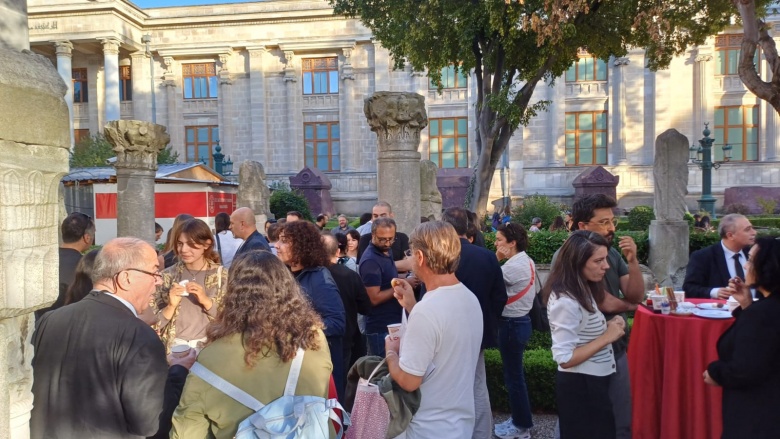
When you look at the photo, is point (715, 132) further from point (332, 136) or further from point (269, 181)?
point (269, 181)

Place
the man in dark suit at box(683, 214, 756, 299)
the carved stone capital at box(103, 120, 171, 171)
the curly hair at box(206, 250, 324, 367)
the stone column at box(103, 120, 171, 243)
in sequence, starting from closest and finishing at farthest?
1. the curly hair at box(206, 250, 324, 367)
2. the man in dark suit at box(683, 214, 756, 299)
3. the carved stone capital at box(103, 120, 171, 171)
4. the stone column at box(103, 120, 171, 243)

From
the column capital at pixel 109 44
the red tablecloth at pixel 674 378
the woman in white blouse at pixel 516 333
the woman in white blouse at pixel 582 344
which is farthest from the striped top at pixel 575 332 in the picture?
the column capital at pixel 109 44

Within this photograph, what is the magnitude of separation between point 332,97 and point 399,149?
26.2 metres

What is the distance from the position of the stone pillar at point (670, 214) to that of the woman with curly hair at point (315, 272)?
7972mm

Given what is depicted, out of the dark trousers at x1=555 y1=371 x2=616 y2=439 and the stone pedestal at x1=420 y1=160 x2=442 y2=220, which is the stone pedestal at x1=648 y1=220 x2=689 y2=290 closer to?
the stone pedestal at x1=420 y1=160 x2=442 y2=220

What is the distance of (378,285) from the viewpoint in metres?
4.74

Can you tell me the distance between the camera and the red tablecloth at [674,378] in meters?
3.93

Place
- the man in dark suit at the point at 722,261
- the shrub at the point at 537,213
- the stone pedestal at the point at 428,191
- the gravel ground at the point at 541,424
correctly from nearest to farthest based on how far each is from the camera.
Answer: the man in dark suit at the point at 722,261
the gravel ground at the point at 541,424
the stone pedestal at the point at 428,191
the shrub at the point at 537,213

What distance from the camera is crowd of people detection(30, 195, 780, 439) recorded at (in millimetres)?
2242

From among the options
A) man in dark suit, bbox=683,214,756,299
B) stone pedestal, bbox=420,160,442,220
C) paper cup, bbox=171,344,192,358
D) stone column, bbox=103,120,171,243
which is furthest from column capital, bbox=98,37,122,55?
paper cup, bbox=171,344,192,358

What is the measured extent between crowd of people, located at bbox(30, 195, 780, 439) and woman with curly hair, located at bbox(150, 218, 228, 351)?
0.5 inches

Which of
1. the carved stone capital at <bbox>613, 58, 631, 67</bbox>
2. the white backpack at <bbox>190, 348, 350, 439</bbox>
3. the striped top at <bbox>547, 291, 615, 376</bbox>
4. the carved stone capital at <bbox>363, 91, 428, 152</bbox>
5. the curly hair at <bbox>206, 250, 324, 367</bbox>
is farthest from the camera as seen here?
the carved stone capital at <bbox>613, 58, 631, 67</bbox>

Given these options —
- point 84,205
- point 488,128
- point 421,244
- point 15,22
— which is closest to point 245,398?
point 421,244

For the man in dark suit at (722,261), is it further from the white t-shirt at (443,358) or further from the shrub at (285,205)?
the shrub at (285,205)
